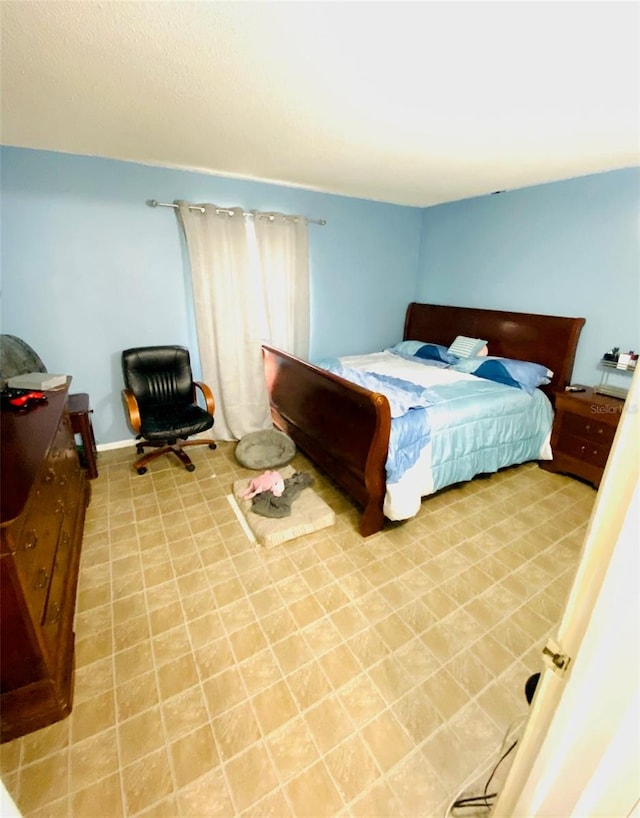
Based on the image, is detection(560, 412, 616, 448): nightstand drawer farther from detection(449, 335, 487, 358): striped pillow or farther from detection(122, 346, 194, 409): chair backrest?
detection(122, 346, 194, 409): chair backrest

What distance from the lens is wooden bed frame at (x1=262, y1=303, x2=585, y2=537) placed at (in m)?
2.08

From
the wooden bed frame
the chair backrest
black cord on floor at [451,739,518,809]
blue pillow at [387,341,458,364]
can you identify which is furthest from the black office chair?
Result: black cord on floor at [451,739,518,809]

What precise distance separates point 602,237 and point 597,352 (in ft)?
2.88

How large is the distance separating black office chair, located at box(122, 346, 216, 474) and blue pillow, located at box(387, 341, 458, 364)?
7.42 ft

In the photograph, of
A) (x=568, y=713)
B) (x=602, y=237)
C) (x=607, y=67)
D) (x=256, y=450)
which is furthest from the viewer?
(x=256, y=450)

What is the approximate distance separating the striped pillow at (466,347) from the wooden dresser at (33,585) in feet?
10.9

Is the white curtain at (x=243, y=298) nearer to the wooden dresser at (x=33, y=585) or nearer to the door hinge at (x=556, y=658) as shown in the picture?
the wooden dresser at (x=33, y=585)

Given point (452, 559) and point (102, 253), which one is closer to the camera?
point (452, 559)

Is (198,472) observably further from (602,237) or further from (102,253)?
(602,237)

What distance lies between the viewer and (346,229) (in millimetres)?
3693

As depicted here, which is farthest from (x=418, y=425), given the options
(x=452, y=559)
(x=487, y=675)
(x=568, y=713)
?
(x=568, y=713)

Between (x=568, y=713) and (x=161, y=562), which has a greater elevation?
(x=568, y=713)

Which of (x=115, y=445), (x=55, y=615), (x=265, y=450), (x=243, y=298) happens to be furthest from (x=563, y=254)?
(x=115, y=445)

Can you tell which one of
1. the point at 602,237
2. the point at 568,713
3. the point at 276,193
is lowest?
the point at 568,713
